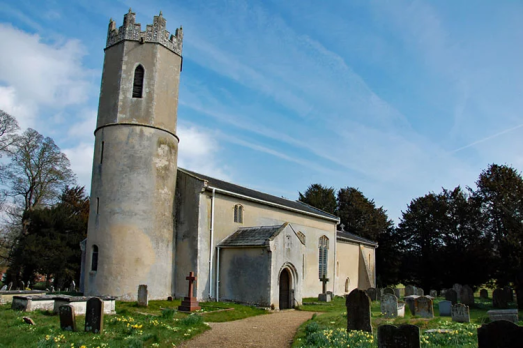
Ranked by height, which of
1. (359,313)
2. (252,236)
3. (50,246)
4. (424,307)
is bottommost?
(424,307)

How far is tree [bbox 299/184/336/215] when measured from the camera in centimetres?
5216

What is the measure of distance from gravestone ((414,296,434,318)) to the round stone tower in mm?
12527

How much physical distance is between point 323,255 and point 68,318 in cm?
2333

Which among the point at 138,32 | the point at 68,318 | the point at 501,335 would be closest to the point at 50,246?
the point at 138,32

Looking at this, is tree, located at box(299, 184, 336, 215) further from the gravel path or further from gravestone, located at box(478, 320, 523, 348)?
gravestone, located at box(478, 320, 523, 348)

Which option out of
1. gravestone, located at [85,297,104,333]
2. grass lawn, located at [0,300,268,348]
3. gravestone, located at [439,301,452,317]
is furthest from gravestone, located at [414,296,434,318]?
gravestone, located at [85,297,104,333]

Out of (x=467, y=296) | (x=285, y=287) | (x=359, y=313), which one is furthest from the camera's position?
(x=467, y=296)

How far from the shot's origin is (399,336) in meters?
7.82

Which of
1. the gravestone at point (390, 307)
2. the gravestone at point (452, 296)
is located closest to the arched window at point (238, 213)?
the gravestone at point (390, 307)

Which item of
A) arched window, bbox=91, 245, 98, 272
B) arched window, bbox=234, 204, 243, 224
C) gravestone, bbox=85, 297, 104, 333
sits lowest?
gravestone, bbox=85, 297, 104, 333

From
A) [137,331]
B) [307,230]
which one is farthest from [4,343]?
[307,230]

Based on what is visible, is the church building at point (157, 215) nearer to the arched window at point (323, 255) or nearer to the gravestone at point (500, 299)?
the arched window at point (323, 255)

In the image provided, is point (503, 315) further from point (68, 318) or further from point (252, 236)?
point (68, 318)

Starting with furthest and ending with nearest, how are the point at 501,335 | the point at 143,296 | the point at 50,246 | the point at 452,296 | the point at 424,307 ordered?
the point at 50,246 < the point at 452,296 < the point at 424,307 < the point at 143,296 < the point at 501,335
